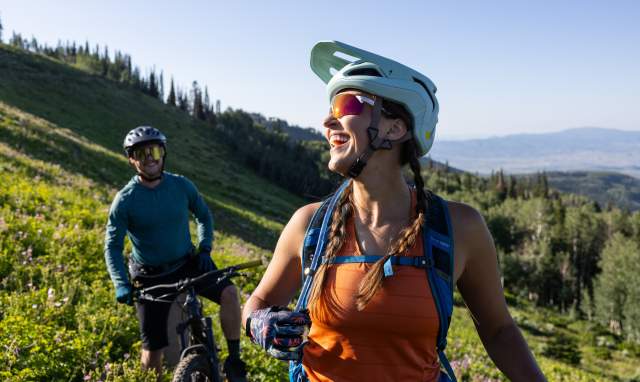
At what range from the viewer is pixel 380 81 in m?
2.78

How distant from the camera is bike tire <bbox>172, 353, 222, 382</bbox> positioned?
478 centimetres

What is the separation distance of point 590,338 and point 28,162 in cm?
7377

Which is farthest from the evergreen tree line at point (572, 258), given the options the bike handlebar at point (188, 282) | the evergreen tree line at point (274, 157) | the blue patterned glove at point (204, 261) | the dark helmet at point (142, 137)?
the dark helmet at point (142, 137)

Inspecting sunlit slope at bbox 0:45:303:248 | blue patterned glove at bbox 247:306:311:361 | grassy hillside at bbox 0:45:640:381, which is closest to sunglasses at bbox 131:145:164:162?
grassy hillside at bbox 0:45:640:381

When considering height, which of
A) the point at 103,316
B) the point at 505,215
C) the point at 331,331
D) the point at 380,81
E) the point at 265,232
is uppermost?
the point at 380,81

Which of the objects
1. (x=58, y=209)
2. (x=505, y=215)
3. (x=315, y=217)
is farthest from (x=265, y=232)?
(x=505, y=215)

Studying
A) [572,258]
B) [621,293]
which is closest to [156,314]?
[621,293]

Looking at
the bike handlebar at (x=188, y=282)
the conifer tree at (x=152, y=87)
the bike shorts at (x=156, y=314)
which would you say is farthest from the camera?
the conifer tree at (x=152, y=87)

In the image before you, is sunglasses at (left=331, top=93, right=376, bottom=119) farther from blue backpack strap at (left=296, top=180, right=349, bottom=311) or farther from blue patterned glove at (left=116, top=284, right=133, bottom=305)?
blue patterned glove at (left=116, top=284, right=133, bottom=305)

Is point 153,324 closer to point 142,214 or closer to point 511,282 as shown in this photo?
point 142,214

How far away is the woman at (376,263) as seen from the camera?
2533 millimetres

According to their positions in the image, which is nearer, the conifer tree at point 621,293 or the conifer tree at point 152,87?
the conifer tree at point 621,293

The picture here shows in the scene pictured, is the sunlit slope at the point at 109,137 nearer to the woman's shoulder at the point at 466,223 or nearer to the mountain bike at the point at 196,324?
the mountain bike at the point at 196,324

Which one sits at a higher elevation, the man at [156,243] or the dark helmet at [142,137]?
the dark helmet at [142,137]
